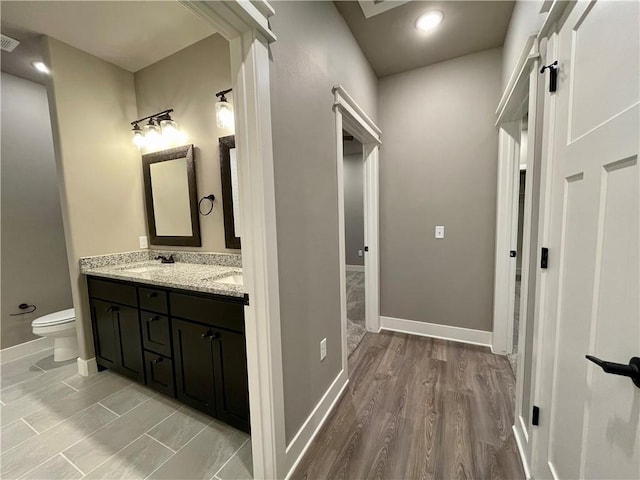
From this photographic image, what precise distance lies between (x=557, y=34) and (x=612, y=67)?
0.46m

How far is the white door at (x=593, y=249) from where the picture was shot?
676 millimetres

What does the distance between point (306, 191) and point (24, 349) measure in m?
3.28

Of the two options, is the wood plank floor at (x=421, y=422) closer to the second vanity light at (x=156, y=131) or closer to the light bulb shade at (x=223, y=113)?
the light bulb shade at (x=223, y=113)

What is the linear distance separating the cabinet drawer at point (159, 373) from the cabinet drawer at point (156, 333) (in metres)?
0.05

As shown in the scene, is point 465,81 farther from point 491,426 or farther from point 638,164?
point 491,426

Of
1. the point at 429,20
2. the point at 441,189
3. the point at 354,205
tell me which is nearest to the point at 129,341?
the point at 441,189

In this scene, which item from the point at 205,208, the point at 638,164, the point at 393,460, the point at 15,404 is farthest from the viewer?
the point at 205,208

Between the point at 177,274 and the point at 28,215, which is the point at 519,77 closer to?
the point at 177,274

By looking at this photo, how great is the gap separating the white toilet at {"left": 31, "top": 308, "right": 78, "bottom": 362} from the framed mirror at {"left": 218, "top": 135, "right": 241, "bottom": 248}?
Result: 5.39ft

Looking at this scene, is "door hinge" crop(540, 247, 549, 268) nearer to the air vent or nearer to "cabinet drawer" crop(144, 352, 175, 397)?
"cabinet drawer" crop(144, 352, 175, 397)

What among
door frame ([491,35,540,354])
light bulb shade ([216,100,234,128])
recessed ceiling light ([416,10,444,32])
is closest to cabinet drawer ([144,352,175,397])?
light bulb shade ([216,100,234,128])

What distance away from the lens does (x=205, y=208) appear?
7.54ft

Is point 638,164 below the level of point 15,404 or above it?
above

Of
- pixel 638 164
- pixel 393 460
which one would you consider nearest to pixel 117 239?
pixel 393 460
